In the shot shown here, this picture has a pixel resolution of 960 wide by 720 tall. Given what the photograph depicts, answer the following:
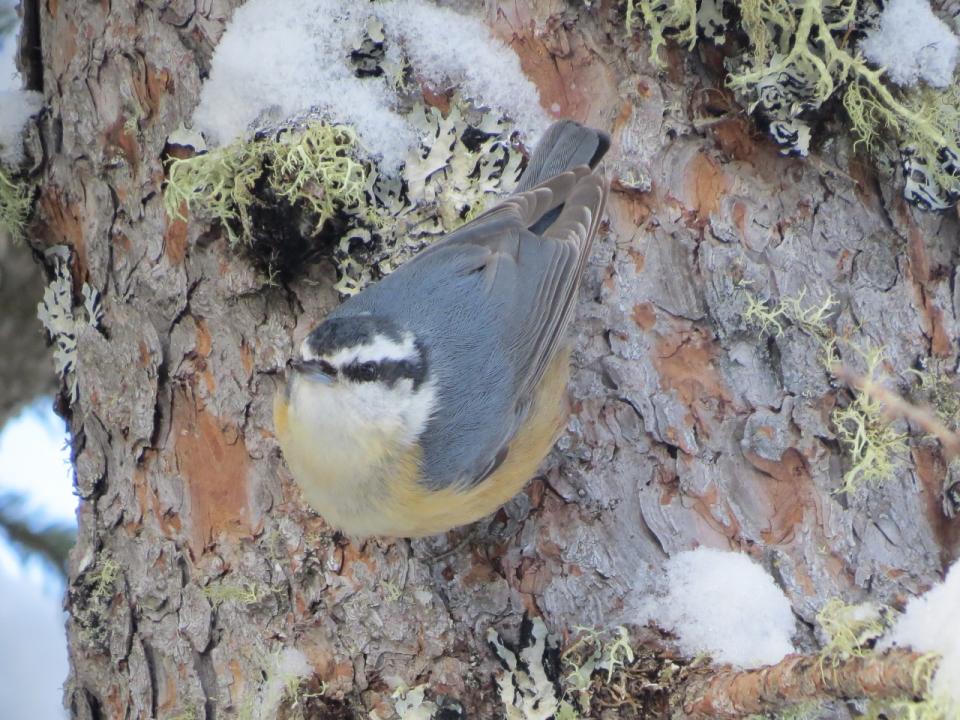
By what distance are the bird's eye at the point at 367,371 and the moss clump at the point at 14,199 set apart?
976 millimetres

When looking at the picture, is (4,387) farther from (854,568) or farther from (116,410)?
(854,568)

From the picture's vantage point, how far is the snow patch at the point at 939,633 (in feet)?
4.16

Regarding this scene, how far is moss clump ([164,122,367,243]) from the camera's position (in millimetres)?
2102

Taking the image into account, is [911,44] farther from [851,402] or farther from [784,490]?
[784,490]

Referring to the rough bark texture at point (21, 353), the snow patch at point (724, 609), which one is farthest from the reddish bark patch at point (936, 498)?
the rough bark texture at point (21, 353)

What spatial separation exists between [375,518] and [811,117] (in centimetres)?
122

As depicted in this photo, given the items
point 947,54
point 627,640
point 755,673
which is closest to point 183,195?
point 627,640

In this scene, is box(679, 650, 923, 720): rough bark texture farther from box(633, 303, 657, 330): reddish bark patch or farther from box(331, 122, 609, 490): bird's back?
box(633, 303, 657, 330): reddish bark patch

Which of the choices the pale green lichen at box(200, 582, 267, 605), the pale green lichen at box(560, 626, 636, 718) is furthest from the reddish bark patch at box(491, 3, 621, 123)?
A: the pale green lichen at box(200, 582, 267, 605)

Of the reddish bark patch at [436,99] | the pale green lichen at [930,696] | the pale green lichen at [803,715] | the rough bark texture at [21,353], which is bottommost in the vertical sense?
the rough bark texture at [21,353]

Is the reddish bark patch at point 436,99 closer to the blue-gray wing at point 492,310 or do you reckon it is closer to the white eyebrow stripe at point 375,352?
the blue-gray wing at point 492,310

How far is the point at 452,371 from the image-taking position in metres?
2.18

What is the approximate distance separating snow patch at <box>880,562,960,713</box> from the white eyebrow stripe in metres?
1.05

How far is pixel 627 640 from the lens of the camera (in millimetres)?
1971
